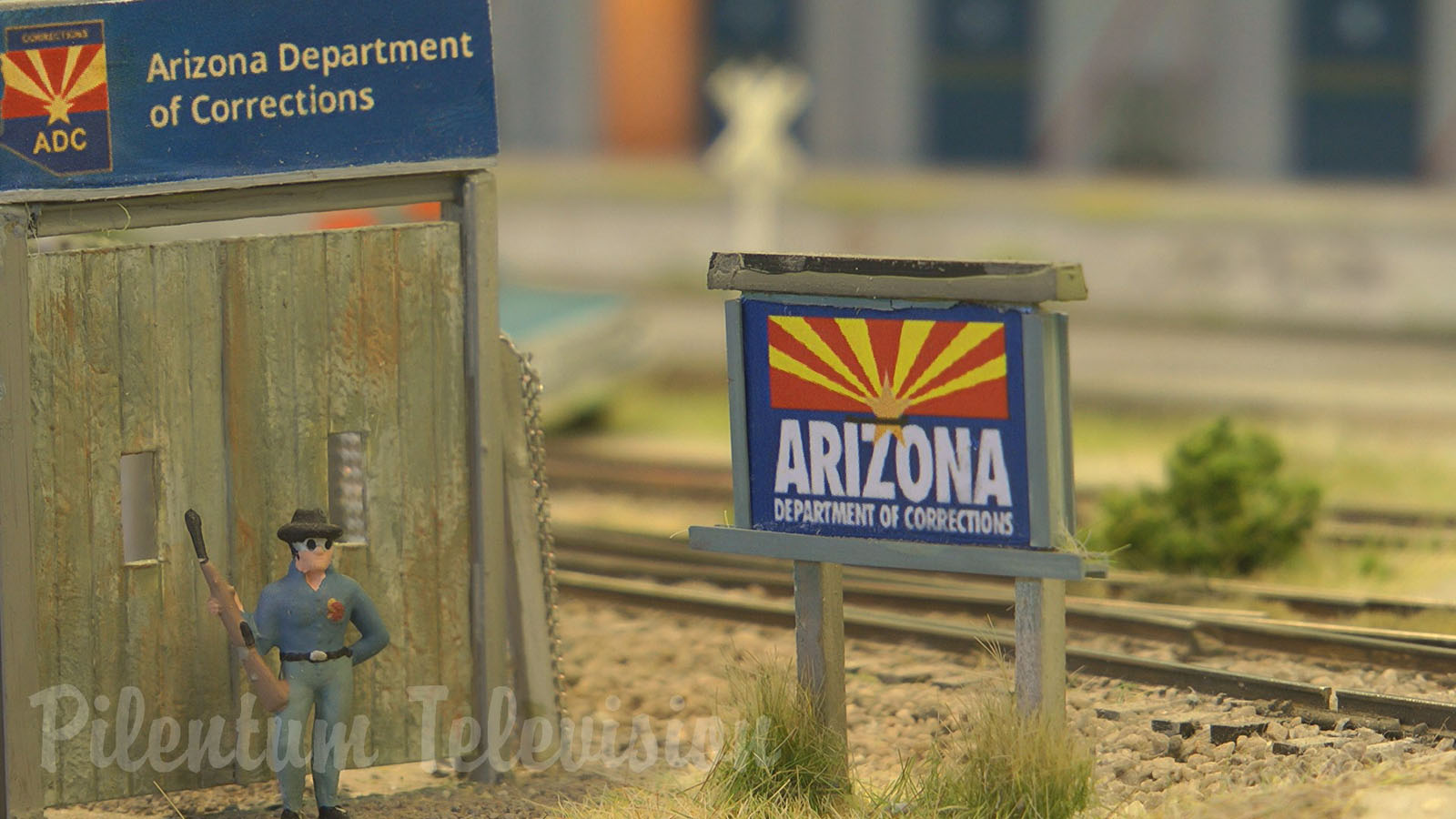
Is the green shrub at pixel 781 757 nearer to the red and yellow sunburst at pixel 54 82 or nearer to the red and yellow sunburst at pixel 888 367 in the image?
the red and yellow sunburst at pixel 888 367

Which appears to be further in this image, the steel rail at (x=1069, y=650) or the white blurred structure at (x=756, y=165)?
the white blurred structure at (x=756, y=165)

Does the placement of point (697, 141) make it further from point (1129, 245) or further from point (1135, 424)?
point (1135, 424)

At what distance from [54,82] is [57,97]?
58 mm

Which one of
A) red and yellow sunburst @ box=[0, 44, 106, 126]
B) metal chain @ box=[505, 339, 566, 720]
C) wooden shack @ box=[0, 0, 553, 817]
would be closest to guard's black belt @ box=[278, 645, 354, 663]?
wooden shack @ box=[0, 0, 553, 817]

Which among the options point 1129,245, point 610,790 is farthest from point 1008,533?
point 1129,245

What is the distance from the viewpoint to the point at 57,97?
7641 mm

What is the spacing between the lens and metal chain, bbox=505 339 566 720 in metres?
8.62

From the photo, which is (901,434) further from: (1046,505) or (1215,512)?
(1215,512)

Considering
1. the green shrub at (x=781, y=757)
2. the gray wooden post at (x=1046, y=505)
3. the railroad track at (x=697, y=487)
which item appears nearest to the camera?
the gray wooden post at (x=1046, y=505)

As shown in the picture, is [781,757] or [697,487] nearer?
[781,757]

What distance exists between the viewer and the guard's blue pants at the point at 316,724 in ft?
25.4

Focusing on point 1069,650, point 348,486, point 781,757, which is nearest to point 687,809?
point 781,757

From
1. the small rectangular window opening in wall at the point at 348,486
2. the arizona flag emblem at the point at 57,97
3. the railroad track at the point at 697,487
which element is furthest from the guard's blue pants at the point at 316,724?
the railroad track at the point at 697,487

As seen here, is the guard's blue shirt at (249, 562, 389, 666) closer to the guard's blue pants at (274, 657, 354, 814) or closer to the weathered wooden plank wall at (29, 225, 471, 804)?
the guard's blue pants at (274, 657, 354, 814)
